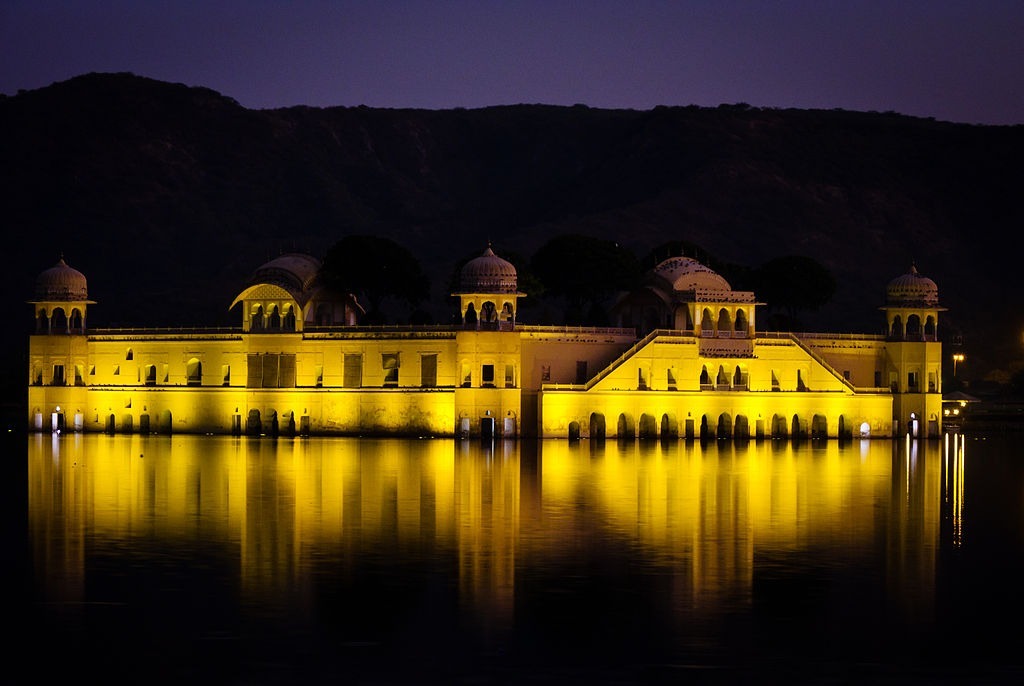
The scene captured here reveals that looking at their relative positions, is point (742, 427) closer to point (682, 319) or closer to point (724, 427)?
point (724, 427)

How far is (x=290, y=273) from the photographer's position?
82.8m

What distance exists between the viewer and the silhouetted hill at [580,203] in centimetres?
16150

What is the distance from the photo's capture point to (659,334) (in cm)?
7838

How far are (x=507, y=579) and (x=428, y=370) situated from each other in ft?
169

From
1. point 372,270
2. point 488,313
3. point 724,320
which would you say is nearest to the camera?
point 488,313

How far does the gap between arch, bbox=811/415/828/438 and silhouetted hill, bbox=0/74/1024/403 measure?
65.4 meters

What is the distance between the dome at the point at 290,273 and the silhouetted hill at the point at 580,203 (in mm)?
61966

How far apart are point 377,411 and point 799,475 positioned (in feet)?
97.9

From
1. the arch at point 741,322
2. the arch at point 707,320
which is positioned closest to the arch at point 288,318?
the arch at point 707,320

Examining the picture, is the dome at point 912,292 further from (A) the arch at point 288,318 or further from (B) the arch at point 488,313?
(A) the arch at point 288,318

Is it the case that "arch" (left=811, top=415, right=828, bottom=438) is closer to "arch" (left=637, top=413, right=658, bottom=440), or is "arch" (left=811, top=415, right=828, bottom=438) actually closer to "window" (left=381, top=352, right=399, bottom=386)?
"arch" (left=637, top=413, right=658, bottom=440)

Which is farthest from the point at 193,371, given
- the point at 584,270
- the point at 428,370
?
the point at 584,270

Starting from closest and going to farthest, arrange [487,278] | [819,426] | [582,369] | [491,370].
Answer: [491,370] → [487,278] → [582,369] → [819,426]

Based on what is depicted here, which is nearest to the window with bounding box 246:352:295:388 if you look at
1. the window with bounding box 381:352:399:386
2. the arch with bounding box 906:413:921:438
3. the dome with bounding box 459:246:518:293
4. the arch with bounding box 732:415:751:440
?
the window with bounding box 381:352:399:386
